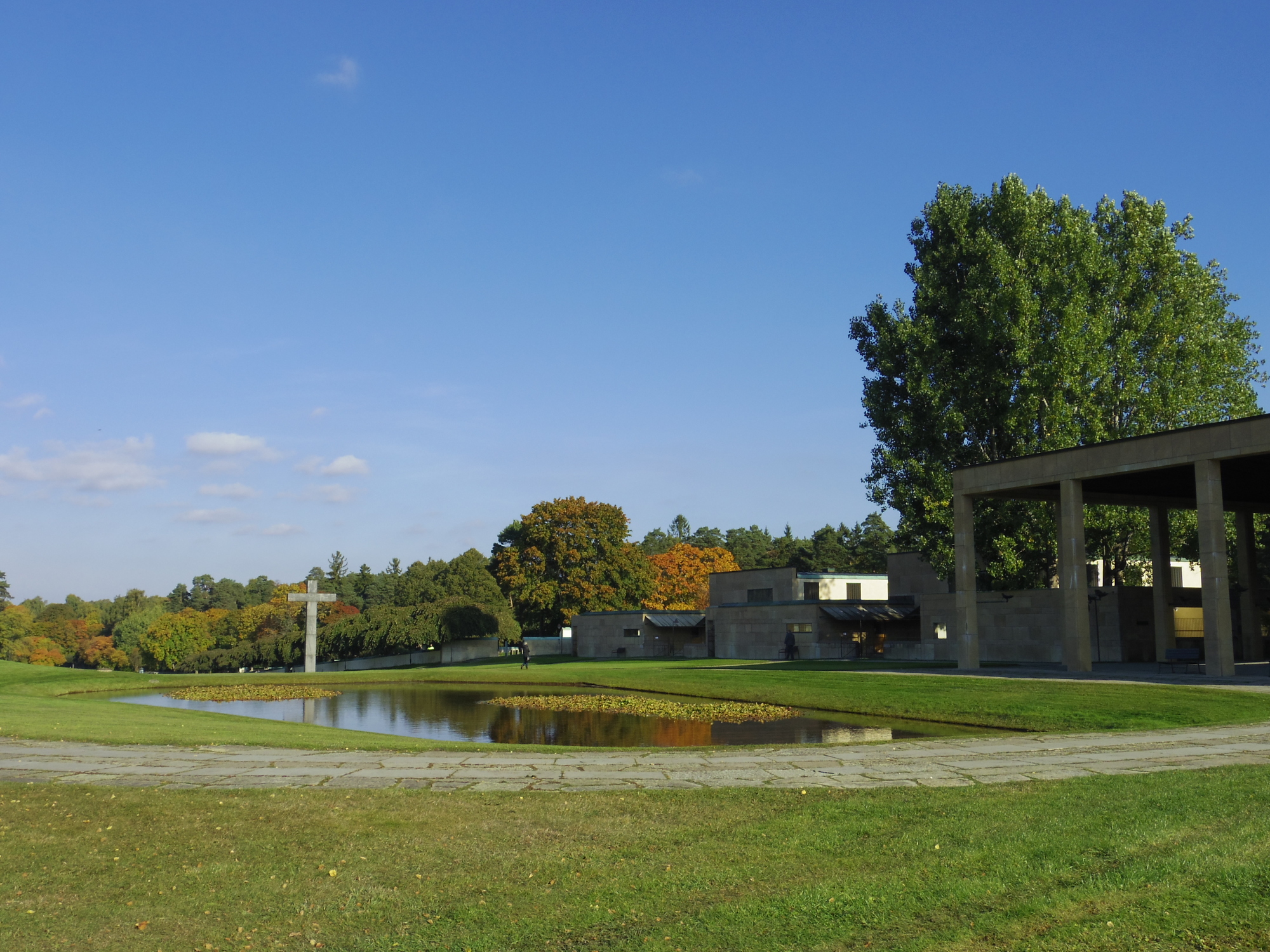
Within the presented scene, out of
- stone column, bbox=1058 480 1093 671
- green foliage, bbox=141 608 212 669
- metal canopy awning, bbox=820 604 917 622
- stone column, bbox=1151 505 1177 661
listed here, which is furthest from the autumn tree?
stone column, bbox=1058 480 1093 671

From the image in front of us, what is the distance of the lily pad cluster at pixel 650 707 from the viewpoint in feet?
75.2

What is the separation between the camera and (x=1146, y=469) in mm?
26688

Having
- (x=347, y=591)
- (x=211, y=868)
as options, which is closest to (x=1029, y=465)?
(x=211, y=868)

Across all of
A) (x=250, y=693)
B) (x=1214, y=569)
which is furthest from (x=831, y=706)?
(x=250, y=693)

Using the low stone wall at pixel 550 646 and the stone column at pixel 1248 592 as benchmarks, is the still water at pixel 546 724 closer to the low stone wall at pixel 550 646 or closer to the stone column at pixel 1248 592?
the stone column at pixel 1248 592

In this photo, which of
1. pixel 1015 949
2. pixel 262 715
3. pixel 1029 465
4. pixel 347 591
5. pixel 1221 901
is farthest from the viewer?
pixel 347 591

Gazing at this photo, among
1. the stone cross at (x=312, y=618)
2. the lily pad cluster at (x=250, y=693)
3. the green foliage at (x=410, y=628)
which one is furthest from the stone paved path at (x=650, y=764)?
the green foliage at (x=410, y=628)

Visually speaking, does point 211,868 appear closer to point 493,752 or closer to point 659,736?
point 493,752

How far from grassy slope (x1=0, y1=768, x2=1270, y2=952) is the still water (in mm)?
7509

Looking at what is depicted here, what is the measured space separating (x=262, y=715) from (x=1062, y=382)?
96.8ft

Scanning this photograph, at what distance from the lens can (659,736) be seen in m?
19.1

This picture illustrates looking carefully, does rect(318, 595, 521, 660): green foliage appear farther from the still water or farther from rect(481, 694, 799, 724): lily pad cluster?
rect(481, 694, 799, 724): lily pad cluster

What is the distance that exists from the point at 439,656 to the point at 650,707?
51.2 metres

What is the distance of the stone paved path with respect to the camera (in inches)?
432
